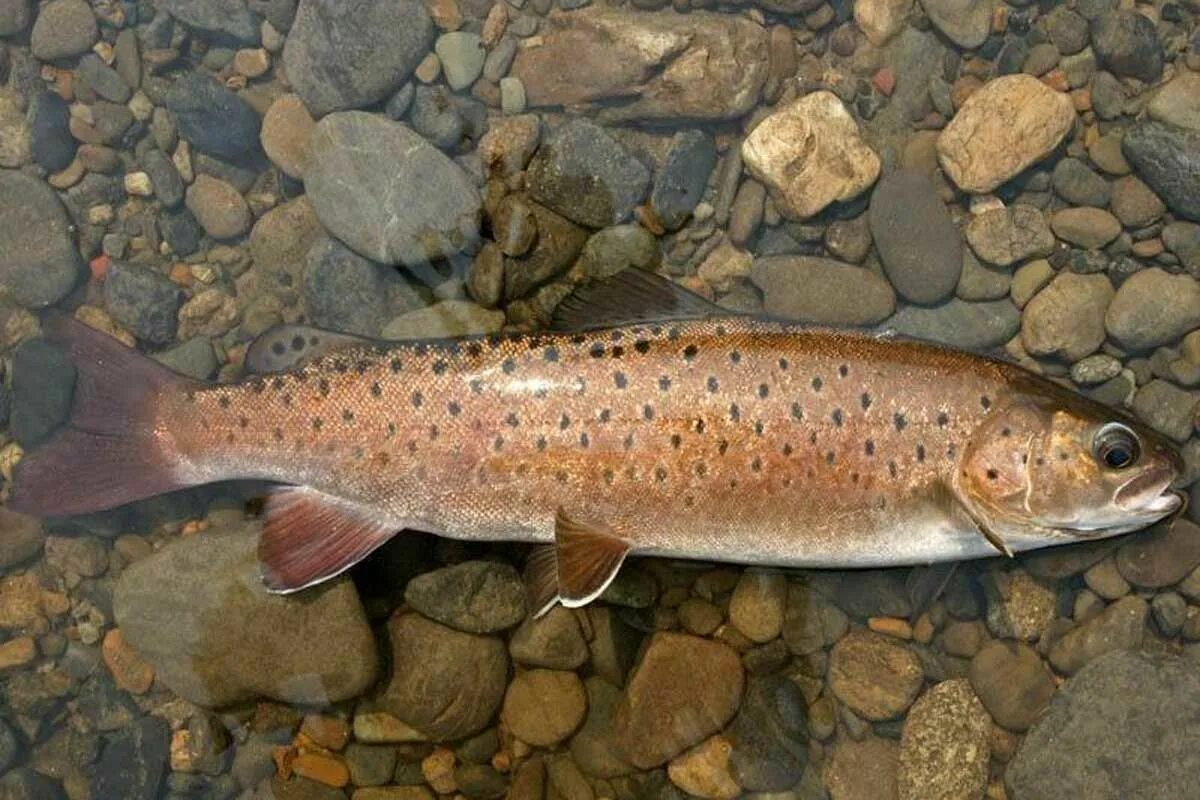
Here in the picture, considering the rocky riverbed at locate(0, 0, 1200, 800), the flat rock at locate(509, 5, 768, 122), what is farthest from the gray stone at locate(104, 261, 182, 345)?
the flat rock at locate(509, 5, 768, 122)

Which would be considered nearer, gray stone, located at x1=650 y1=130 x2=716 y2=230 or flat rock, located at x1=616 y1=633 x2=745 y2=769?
flat rock, located at x1=616 y1=633 x2=745 y2=769

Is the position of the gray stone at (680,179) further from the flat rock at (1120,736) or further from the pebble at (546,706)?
the flat rock at (1120,736)

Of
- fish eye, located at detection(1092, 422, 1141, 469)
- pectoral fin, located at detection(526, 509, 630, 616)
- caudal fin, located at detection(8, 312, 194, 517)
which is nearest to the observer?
fish eye, located at detection(1092, 422, 1141, 469)

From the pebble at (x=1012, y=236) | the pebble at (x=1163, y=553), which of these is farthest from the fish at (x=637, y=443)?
the pebble at (x=1012, y=236)

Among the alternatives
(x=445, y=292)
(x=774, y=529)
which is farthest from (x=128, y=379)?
(x=774, y=529)

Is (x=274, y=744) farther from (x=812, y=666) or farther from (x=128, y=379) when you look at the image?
(x=812, y=666)

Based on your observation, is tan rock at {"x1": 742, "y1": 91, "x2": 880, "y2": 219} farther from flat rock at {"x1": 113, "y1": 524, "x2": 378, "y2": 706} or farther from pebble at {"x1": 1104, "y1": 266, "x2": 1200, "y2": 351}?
flat rock at {"x1": 113, "y1": 524, "x2": 378, "y2": 706}
